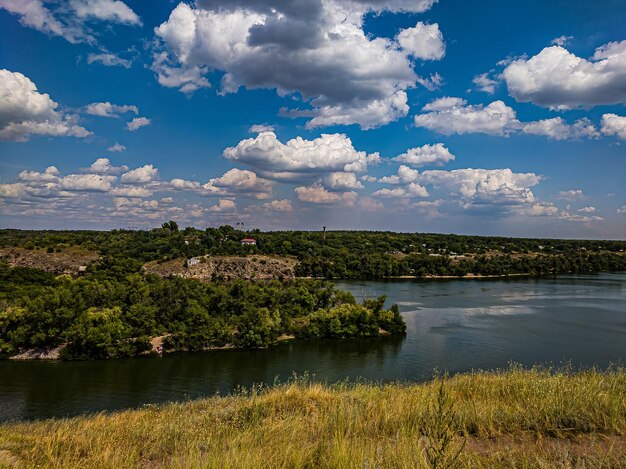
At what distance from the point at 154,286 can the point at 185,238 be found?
3218 inches

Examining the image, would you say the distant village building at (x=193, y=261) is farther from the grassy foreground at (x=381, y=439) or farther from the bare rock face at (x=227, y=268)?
the grassy foreground at (x=381, y=439)

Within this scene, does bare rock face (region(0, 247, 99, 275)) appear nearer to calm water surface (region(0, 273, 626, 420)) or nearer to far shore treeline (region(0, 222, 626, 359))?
far shore treeline (region(0, 222, 626, 359))

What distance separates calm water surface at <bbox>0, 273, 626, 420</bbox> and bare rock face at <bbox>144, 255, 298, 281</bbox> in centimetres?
4863

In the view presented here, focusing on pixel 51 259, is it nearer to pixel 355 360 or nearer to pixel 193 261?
pixel 193 261

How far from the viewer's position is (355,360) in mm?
35688

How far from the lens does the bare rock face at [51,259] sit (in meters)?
89.8

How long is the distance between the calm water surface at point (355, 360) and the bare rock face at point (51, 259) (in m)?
63.9

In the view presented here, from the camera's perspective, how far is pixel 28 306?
3634 cm

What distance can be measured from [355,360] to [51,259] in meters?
86.0

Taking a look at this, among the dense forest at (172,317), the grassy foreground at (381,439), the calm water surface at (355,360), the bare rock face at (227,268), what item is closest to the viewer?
the grassy foreground at (381,439)

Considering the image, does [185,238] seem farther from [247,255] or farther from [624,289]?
[624,289]

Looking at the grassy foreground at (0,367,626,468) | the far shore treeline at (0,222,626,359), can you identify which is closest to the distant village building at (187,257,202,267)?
the far shore treeline at (0,222,626,359)

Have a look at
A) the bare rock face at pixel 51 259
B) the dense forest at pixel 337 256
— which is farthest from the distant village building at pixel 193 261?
the bare rock face at pixel 51 259

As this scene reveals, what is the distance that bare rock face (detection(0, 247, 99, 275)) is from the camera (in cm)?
8975
